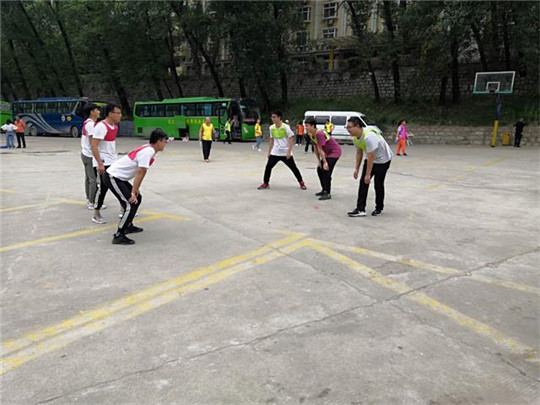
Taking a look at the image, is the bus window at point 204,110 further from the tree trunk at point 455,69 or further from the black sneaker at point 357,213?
the black sneaker at point 357,213

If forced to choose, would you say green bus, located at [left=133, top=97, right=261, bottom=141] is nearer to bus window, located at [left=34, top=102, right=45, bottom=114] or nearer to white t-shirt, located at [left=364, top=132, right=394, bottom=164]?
bus window, located at [left=34, top=102, right=45, bottom=114]

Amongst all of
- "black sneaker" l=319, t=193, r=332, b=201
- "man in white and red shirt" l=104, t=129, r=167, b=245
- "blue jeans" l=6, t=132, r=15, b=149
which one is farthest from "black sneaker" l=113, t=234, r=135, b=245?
"blue jeans" l=6, t=132, r=15, b=149

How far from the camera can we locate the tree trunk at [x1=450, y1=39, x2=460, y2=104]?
77.2ft

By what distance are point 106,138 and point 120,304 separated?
10.4 ft

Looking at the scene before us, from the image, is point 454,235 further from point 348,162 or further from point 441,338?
point 348,162

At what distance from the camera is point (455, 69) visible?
25047 mm

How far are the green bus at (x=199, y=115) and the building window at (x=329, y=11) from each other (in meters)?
22.8

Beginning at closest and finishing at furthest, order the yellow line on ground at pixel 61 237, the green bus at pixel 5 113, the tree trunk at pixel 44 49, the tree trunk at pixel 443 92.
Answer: the yellow line on ground at pixel 61 237, the tree trunk at pixel 443 92, the green bus at pixel 5 113, the tree trunk at pixel 44 49

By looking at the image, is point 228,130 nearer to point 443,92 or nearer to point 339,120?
point 339,120

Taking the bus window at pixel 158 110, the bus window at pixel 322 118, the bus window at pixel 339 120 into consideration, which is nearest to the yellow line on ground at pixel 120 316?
the bus window at pixel 339 120

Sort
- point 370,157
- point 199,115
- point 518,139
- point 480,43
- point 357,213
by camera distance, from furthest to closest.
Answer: point 199,115, point 480,43, point 518,139, point 357,213, point 370,157

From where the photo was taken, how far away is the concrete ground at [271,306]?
238cm

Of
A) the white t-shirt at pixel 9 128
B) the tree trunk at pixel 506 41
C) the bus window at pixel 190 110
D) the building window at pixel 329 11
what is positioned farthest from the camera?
the building window at pixel 329 11

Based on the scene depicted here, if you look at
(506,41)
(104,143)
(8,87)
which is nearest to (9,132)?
(104,143)
